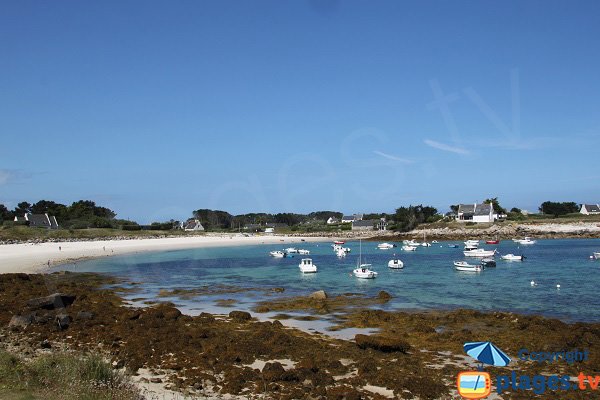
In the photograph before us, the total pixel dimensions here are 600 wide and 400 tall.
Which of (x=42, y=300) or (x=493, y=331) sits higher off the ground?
(x=42, y=300)

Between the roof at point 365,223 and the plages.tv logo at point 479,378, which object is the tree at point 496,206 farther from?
the plages.tv logo at point 479,378

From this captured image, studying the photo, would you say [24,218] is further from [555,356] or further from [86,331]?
[555,356]

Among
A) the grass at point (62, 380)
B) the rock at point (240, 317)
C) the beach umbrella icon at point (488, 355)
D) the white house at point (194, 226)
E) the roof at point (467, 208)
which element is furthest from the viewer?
the white house at point (194, 226)

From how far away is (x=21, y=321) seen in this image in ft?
→ 69.0

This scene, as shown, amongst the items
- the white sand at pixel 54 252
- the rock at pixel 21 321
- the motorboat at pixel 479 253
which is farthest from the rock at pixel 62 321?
the motorboat at pixel 479 253

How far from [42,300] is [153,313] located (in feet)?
19.4

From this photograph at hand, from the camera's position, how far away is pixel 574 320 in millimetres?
26094

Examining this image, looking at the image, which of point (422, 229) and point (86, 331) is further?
point (422, 229)

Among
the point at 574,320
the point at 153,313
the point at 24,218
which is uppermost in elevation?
the point at 24,218

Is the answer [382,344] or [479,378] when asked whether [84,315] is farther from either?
[479,378]

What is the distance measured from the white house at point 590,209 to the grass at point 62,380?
545ft

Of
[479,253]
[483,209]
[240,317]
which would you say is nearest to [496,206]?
[483,209]

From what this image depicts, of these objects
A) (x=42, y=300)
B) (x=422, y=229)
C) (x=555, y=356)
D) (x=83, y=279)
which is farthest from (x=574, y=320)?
(x=422, y=229)

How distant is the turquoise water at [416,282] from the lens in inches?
1264
